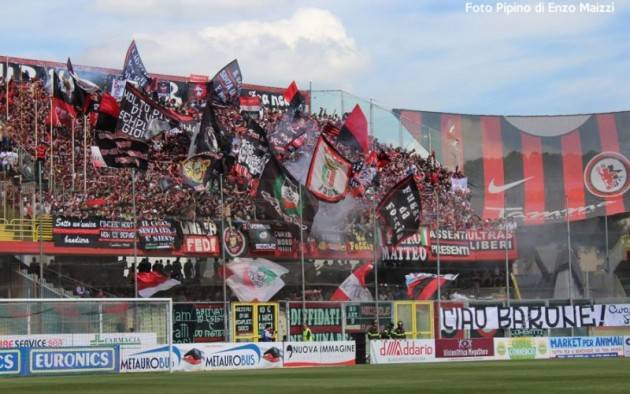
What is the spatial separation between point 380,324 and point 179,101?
1823cm

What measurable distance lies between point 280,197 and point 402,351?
27.2 ft

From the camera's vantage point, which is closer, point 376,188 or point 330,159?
point 330,159

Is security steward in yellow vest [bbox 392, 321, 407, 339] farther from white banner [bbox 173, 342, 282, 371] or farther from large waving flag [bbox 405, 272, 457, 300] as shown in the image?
white banner [bbox 173, 342, 282, 371]

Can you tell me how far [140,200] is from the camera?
46938 mm

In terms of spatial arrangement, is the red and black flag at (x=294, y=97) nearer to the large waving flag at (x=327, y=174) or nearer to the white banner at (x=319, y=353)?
the large waving flag at (x=327, y=174)

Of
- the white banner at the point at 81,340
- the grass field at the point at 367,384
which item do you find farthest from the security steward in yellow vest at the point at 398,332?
the grass field at the point at 367,384

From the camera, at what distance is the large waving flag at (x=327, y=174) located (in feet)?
153

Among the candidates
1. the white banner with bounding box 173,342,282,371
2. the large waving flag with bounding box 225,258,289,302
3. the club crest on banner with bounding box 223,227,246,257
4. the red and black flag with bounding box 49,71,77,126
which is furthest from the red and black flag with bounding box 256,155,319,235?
the red and black flag with bounding box 49,71,77,126

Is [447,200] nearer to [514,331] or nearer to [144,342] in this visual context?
[514,331]

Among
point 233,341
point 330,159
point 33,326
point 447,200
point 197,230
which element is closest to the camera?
A: point 33,326

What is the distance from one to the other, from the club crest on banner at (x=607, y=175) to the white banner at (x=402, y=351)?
76.6 feet

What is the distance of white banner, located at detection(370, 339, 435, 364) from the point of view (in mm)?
43781

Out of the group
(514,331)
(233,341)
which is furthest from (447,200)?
(233,341)

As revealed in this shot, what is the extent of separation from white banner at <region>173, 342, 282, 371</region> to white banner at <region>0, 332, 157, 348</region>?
1176mm
